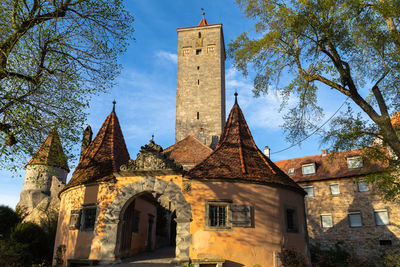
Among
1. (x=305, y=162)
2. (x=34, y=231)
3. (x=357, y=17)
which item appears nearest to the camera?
(x=357, y=17)

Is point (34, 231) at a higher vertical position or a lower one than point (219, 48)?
lower

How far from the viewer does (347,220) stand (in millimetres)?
25359

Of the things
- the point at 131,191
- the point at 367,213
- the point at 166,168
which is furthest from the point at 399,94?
the point at 367,213

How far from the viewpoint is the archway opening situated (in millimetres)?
13750

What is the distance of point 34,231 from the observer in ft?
59.9

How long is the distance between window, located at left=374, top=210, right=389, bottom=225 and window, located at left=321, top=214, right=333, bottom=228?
3377mm

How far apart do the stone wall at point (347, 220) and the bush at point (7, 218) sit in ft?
74.6

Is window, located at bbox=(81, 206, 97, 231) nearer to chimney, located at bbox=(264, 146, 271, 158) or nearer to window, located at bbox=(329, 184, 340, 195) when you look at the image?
window, located at bbox=(329, 184, 340, 195)

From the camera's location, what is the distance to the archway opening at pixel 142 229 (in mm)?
13750

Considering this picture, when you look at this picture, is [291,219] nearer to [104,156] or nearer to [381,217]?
[104,156]

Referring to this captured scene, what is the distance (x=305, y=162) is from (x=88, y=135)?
19587 mm

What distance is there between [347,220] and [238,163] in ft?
53.6

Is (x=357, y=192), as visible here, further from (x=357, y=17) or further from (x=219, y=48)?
(x=219, y=48)

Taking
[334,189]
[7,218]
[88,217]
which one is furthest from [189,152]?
[7,218]
